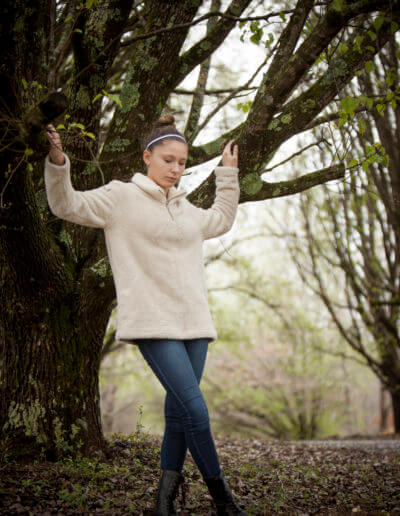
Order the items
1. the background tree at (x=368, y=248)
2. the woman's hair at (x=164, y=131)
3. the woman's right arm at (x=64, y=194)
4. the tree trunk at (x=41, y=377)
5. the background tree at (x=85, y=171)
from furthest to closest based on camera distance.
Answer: the background tree at (x=368, y=248) < the tree trunk at (x=41, y=377) < the background tree at (x=85, y=171) < the woman's hair at (x=164, y=131) < the woman's right arm at (x=64, y=194)

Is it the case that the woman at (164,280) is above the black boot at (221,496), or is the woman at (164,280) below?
above

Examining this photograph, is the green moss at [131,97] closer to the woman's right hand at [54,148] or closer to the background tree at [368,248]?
the woman's right hand at [54,148]

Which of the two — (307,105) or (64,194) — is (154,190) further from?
(307,105)

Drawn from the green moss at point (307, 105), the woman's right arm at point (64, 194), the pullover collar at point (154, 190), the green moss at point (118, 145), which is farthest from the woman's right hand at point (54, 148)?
the green moss at point (307, 105)

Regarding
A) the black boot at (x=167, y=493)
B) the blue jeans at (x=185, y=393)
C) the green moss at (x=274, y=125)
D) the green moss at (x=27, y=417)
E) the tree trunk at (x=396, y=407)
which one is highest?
the green moss at (x=274, y=125)

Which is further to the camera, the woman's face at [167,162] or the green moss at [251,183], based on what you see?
the green moss at [251,183]

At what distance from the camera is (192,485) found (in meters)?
3.48

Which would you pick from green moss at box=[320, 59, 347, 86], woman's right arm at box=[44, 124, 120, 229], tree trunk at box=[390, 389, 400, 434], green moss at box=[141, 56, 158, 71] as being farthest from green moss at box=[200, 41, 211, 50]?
tree trunk at box=[390, 389, 400, 434]

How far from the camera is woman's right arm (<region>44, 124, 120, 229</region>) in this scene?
2334 mm

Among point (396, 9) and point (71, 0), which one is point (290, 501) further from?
point (71, 0)

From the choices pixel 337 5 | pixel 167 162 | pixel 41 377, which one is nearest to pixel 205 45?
pixel 337 5

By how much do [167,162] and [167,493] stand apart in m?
1.88

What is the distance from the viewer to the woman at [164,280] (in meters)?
2.42

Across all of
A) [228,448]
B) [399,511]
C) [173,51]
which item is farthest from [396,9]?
[228,448]
